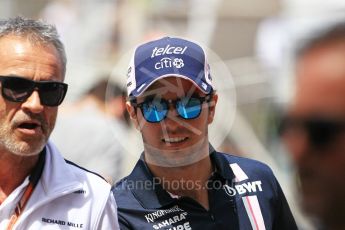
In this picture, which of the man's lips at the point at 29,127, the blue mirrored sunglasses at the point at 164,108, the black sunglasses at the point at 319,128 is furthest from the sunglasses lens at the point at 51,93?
the black sunglasses at the point at 319,128

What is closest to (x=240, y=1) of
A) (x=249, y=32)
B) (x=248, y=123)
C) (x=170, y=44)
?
(x=249, y=32)

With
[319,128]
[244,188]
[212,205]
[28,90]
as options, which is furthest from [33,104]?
[319,128]

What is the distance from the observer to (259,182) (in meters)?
3.84

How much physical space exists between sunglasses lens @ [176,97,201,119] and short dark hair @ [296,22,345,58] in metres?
1.82

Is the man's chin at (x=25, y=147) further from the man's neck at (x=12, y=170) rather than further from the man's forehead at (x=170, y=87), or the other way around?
the man's forehead at (x=170, y=87)

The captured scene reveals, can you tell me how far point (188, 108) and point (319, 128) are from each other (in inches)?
73.3

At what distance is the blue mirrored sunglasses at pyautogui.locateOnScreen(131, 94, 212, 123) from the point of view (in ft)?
11.6

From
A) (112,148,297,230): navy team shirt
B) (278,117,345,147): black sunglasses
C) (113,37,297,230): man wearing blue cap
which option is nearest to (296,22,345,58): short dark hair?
(278,117,345,147): black sunglasses

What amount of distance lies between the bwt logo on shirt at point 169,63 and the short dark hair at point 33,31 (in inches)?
21.6

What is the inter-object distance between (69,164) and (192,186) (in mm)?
661

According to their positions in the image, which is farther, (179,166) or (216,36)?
(216,36)

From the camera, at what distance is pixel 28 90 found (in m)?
3.72

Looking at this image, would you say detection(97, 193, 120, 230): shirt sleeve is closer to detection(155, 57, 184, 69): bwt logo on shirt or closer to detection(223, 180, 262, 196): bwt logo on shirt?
detection(223, 180, 262, 196): bwt logo on shirt

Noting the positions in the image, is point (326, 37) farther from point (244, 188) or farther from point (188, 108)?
point (244, 188)
